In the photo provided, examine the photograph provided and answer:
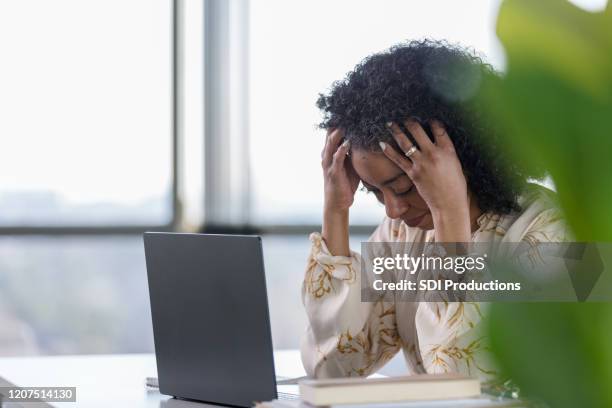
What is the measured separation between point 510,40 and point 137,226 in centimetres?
346

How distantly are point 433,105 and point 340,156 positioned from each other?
224mm

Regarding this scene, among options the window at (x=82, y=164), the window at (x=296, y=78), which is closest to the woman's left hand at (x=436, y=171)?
the window at (x=296, y=78)

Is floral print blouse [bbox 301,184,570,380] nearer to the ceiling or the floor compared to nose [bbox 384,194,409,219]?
nearer to the floor

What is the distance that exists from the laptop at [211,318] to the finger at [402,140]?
45 centimetres

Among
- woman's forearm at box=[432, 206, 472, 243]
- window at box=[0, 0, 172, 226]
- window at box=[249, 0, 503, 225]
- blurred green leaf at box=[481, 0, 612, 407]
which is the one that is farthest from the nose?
window at box=[0, 0, 172, 226]

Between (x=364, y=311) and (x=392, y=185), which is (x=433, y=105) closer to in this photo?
(x=392, y=185)

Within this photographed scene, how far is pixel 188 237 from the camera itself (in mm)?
1353

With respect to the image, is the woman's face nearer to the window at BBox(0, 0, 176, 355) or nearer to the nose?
the nose

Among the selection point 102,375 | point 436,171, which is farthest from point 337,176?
point 102,375

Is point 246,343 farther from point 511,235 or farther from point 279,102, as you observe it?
point 279,102

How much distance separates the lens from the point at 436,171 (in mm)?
1574

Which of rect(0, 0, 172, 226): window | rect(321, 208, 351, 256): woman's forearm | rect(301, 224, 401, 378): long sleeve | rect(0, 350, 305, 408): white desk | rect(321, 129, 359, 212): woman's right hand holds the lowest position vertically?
rect(0, 350, 305, 408): white desk

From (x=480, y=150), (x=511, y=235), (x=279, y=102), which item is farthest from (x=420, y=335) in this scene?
(x=279, y=102)

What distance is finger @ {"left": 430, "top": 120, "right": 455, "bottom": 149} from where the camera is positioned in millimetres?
1604
